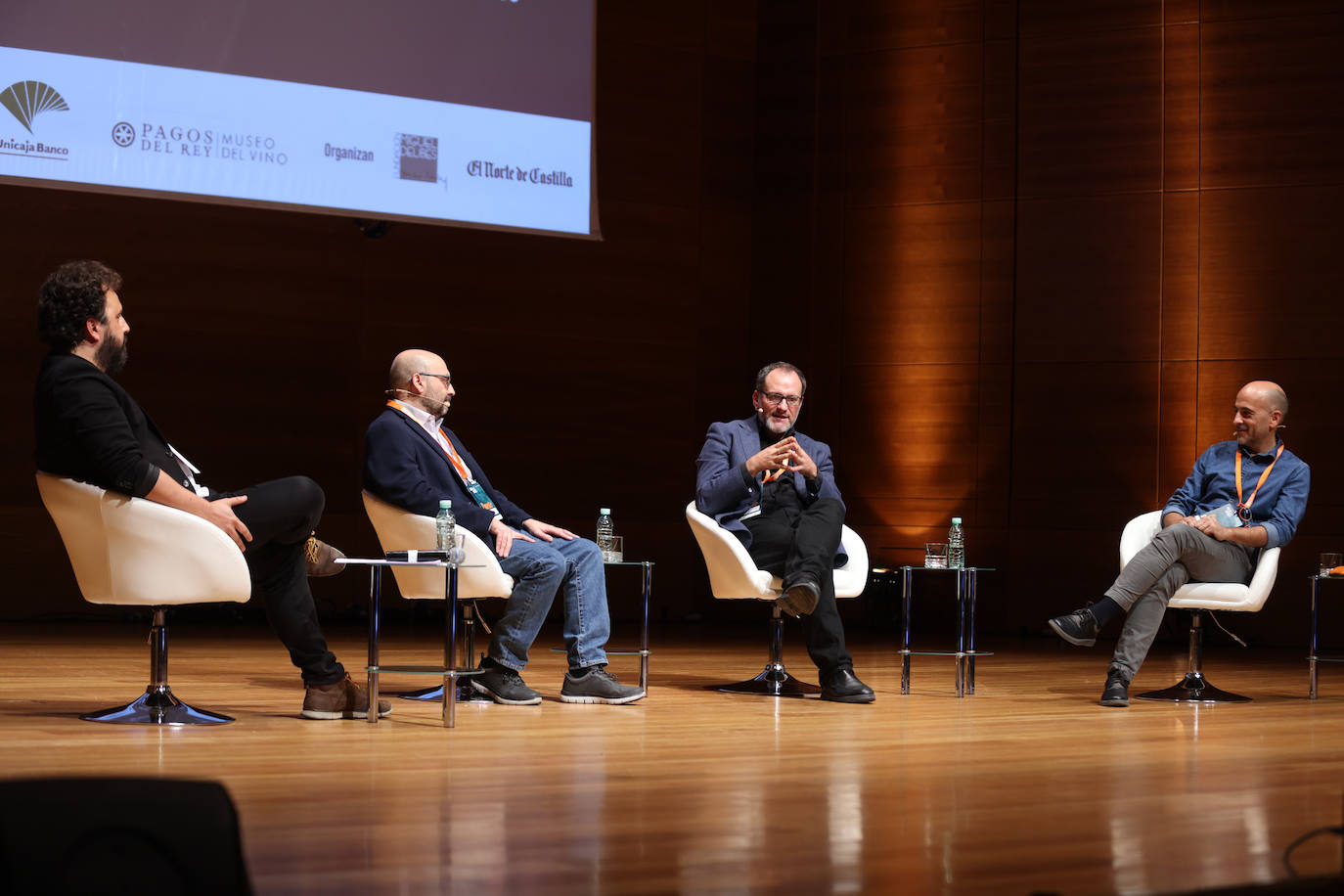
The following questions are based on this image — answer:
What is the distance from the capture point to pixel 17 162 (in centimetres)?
604

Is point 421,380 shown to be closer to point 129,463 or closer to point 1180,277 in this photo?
point 129,463

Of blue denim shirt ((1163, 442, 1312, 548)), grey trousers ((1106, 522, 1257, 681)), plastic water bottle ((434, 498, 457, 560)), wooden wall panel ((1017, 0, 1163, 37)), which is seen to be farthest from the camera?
wooden wall panel ((1017, 0, 1163, 37))

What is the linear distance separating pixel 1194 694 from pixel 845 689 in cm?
136

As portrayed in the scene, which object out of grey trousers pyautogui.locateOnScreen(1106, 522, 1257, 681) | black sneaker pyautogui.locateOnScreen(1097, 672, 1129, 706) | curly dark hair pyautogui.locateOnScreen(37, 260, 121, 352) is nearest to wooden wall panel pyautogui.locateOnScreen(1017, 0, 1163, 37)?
grey trousers pyautogui.locateOnScreen(1106, 522, 1257, 681)

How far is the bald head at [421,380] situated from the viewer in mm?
4668

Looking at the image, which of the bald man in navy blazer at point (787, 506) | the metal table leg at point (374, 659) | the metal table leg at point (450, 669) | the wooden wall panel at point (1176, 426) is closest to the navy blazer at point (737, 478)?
the bald man in navy blazer at point (787, 506)

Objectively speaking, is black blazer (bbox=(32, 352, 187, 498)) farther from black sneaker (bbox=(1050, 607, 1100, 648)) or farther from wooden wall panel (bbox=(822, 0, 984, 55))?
wooden wall panel (bbox=(822, 0, 984, 55))

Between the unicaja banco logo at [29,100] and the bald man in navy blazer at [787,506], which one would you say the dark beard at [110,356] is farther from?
the unicaja banco logo at [29,100]

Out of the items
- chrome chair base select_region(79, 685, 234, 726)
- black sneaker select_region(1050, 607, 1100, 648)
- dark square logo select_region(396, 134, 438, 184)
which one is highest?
dark square logo select_region(396, 134, 438, 184)

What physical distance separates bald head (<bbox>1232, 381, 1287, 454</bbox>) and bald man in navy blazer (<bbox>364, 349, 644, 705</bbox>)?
2.46m

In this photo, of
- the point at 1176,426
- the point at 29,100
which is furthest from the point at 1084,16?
the point at 29,100

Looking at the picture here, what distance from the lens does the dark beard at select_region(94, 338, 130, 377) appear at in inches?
149

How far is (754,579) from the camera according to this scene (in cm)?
489

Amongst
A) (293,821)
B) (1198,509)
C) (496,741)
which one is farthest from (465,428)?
(293,821)
